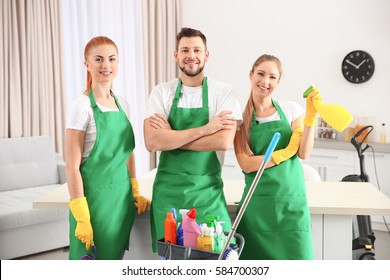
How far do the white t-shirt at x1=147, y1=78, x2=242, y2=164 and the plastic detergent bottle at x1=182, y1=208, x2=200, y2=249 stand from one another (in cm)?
67

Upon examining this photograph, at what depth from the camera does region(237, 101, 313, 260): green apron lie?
226 centimetres

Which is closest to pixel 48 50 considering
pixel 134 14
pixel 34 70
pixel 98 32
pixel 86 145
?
pixel 34 70

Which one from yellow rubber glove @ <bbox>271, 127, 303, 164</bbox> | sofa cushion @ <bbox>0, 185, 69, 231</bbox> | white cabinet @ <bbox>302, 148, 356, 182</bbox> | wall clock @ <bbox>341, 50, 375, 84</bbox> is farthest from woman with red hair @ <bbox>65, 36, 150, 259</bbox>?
wall clock @ <bbox>341, 50, 375, 84</bbox>

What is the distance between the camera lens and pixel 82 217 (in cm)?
211

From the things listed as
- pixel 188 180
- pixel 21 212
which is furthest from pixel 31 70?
pixel 188 180

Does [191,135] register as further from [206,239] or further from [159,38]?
[159,38]

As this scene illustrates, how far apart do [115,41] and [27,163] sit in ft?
5.59

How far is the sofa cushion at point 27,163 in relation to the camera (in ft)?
15.2

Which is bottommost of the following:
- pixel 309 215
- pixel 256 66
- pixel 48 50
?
pixel 309 215

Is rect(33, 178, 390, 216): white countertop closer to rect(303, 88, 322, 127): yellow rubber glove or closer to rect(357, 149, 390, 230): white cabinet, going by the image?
rect(303, 88, 322, 127): yellow rubber glove

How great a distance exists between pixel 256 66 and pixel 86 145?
2.44ft

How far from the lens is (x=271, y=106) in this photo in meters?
2.34

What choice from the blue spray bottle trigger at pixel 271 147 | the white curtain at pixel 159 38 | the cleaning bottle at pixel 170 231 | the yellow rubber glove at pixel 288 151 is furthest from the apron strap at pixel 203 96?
the white curtain at pixel 159 38

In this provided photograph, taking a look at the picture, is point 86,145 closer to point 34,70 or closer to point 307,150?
point 307,150
